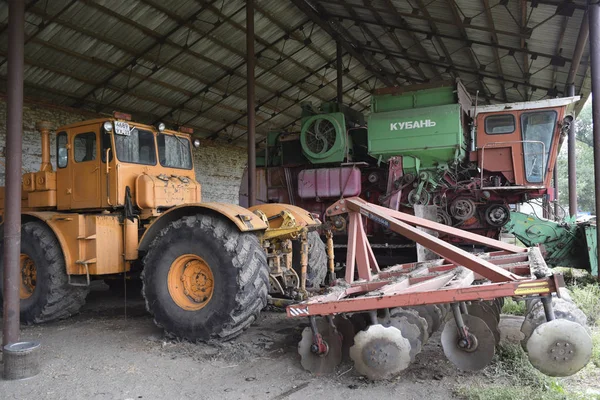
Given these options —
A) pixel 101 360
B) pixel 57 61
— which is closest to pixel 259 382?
pixel 101 360

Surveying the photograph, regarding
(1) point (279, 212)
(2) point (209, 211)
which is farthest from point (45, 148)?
(1) point (279, 212)

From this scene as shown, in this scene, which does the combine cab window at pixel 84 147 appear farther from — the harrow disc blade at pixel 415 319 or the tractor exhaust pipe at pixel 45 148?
the harrow disc blade at pixel 415 319

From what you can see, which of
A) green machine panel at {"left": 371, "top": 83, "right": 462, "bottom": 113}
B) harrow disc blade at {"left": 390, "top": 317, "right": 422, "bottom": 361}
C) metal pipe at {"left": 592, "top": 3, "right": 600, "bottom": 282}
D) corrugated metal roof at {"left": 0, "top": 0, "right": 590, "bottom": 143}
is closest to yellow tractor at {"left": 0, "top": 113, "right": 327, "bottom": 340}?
harrow disc blade at {"left": 390, "top": 317, "right": 422, "bottom": 361}

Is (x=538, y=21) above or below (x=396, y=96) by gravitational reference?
above

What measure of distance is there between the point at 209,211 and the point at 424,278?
2.34 meters

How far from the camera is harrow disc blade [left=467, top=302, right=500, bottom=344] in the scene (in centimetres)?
409

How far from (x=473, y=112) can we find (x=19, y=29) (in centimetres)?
766

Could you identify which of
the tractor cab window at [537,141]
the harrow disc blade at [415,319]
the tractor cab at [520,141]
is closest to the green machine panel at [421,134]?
the tractor cab at [520,141]

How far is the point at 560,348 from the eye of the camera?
3055 mm

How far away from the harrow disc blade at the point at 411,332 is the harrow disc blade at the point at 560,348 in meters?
0.79

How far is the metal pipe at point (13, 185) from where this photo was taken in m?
4.47

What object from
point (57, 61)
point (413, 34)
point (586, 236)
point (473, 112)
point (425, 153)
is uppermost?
point (413, 34)

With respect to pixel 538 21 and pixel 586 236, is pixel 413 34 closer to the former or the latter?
pixel 538 21

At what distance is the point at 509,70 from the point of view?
1375 centimetres
